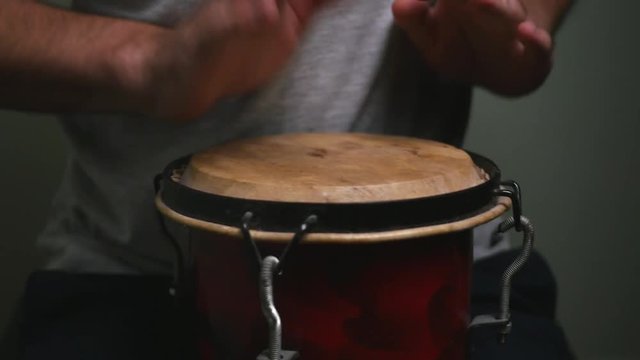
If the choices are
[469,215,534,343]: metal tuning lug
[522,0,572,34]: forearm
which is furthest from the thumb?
[469,215,534,343]: metal tuning lug

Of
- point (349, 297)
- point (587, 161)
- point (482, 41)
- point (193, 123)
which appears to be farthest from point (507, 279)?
point (587, 161)

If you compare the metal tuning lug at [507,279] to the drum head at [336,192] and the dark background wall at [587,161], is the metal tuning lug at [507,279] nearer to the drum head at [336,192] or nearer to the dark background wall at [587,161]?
the drum head at [336,192]

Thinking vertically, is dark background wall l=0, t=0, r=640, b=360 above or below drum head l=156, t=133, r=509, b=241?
below

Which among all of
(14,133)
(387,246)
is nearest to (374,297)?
(387,246)

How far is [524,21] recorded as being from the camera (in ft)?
2.56

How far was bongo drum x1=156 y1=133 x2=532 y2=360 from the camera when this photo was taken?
56 cm

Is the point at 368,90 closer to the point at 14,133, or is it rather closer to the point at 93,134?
the point at 93,134

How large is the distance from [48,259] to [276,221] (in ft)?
1.51

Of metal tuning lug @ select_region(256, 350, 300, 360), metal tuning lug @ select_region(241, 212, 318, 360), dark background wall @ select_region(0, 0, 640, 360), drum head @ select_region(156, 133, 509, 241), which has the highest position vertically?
drum head @ select_region(156, 133, 509, 241)

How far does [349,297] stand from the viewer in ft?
1.94

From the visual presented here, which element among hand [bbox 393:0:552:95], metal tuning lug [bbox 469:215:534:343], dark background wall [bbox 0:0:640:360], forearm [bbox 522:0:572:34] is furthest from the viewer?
dark background wall [bbox 0:0:640:360]

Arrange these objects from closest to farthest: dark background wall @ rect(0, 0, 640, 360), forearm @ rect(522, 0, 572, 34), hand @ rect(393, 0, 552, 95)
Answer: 1. hand @ rect(393, 0, 552, 95)
2. forearm @ rect(522, 0, 572, 34)
3. dark background wall @ rect(0, 0, 640, 360)

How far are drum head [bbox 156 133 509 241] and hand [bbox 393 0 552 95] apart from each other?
0.15m

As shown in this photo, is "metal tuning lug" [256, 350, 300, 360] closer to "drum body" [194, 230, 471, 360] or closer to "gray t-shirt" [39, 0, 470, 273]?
"drum body" [194, 230, 471, 360]
